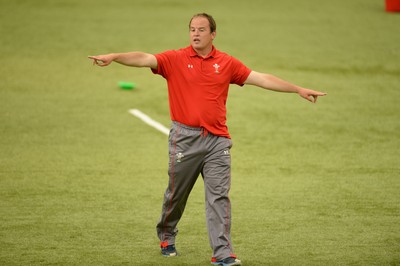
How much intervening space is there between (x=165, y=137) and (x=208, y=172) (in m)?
4.89

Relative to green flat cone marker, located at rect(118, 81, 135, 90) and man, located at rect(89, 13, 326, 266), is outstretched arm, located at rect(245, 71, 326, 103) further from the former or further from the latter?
green flat cone marker, located at rect(118, 81, 135, 90)

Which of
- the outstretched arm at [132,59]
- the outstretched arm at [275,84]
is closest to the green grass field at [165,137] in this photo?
the outstretched arm at [275,84]

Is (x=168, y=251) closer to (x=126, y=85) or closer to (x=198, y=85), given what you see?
(x=198, y=85)

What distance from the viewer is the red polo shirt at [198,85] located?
7055 millimetres

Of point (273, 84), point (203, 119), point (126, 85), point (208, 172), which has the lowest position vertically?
point (126, 85)

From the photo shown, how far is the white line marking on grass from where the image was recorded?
486 inches

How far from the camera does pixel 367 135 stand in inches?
483

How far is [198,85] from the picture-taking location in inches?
278

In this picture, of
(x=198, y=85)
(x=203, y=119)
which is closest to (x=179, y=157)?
(x=203, y=119)

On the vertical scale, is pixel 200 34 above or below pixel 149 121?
above

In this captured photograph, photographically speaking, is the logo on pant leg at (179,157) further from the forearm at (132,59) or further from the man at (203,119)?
the forearm at (132,59)

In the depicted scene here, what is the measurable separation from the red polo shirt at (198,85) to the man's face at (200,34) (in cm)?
11

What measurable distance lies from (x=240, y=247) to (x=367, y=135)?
16.7 ft

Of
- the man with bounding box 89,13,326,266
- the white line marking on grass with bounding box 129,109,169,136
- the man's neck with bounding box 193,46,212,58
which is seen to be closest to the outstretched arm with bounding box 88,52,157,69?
the man with bounding box 89,13,326,266
